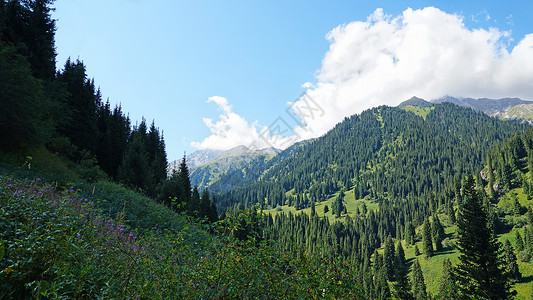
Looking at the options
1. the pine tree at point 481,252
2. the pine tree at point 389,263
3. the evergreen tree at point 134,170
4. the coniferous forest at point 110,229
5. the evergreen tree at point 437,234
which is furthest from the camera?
the evergreen tree at point 437,234

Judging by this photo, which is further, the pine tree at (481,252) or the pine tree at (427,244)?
the pine tree at (427,244)

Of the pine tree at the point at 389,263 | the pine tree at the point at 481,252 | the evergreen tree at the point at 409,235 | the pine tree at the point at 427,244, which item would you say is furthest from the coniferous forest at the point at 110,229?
the evergreen tree at the point at 409,235

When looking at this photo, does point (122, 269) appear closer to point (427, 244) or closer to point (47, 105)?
point (47, 105)

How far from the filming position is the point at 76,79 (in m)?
32.5

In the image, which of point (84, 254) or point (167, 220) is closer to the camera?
point (84, 254)

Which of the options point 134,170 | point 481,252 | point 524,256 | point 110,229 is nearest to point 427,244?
point 524,256

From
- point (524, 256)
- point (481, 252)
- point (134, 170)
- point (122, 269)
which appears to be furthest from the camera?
point (524, 256)

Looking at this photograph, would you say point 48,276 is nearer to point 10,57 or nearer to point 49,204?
point 49,204

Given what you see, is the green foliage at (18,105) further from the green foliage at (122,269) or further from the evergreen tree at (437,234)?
the evergreen tree at (437,234)

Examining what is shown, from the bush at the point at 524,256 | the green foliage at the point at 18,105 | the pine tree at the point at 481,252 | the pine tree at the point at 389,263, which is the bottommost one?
the pine tree at the point at 389,263

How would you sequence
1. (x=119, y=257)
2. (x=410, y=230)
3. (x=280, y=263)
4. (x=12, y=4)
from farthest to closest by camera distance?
(x=410, y=230)
(x=12, y=4)
(x=280, y=263)
(x=119, y=257)

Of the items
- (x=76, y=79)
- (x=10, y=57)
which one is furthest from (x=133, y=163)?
(x=10, y=57)

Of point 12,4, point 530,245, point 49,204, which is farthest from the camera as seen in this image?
point 530,245

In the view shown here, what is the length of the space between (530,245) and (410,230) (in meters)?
49.3
